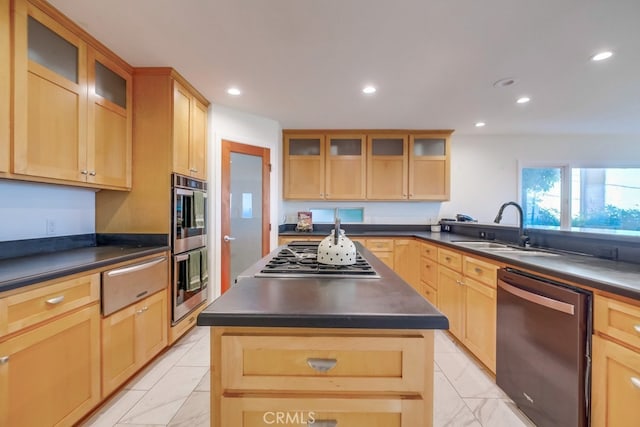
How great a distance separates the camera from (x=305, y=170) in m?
4.00

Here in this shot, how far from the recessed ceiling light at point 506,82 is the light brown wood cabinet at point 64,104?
3.23 meters

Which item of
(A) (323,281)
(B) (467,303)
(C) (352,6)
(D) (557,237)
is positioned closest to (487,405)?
(B) (467,303)

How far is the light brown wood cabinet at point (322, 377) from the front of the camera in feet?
2.58

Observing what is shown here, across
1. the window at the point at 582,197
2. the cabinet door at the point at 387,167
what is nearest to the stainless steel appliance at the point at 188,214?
Result: the cabinet door at the point at 387,167

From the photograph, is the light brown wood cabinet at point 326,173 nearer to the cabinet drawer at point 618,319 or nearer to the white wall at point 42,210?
the white wall at point 42,210

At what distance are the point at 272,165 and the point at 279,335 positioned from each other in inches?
118

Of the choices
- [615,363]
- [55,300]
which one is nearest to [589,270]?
[615,363]

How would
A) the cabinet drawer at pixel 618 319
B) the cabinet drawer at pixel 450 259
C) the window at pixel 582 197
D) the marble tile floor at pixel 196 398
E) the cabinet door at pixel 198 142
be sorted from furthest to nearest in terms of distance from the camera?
1. the window at pixel 582 197
2. the cabinet door at pixel 198 142
3. the cabinet drawer at pixel 450 259
4. the marble tile floor at pixel 196 398
5. the cabinet drawer at pixel 618 319

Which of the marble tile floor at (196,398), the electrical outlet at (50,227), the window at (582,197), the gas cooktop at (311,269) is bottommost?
the marble tile floor at (196,398)

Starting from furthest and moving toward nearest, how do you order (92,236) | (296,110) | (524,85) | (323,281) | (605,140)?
(605,140) → (296,110) → (524,85) → (92,236) → (323,281)

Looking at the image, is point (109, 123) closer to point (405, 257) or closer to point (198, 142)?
point (198, 142)

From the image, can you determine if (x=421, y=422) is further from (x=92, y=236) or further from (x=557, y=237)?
(x=92, y=236)

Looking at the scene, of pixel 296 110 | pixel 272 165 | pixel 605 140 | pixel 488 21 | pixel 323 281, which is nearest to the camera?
pixel 323 281

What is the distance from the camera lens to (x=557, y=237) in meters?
2.11
